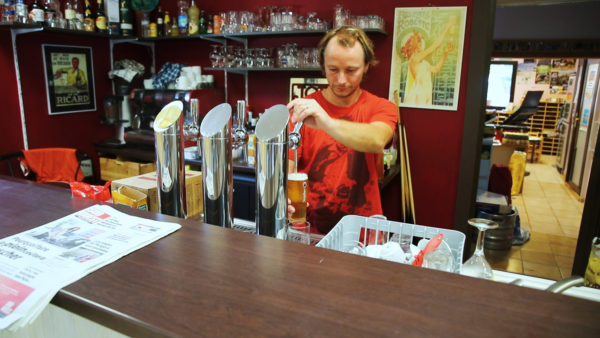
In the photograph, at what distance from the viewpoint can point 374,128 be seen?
65.1 inches

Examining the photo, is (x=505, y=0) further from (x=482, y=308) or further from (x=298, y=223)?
(x=482, y=308)

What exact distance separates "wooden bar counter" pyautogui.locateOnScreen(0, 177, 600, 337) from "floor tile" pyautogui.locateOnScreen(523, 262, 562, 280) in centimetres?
349

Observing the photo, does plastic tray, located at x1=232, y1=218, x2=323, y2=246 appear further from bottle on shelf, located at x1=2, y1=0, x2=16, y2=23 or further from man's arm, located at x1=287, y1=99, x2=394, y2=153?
bottle on shelf, located at x1=2, y1=0, x2=16, y2=23

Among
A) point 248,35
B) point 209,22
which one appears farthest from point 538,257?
point 209,22

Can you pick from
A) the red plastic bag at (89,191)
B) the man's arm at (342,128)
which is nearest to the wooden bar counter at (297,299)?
the man's arm at (342,128)

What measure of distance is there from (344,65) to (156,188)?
106 cm

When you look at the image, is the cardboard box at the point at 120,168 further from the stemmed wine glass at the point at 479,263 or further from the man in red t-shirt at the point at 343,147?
the stemmed wine glass at the point at 479,263

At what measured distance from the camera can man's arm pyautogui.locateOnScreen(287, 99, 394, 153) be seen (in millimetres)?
1175

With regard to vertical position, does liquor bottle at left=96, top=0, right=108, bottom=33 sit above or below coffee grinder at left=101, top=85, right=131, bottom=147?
above

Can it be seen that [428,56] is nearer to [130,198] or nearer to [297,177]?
[297,177]

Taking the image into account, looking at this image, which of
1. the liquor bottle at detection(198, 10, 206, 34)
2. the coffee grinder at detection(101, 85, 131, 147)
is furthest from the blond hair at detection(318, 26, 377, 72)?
the coffee grinder at detection(101, 85, 131, 147)

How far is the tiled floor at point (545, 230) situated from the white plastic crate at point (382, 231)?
121 inches

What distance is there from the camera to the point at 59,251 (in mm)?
791

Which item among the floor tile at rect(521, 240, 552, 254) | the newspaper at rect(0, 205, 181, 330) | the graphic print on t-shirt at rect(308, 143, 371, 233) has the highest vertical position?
the newspaper at rect(0, 205, 181, 330)
